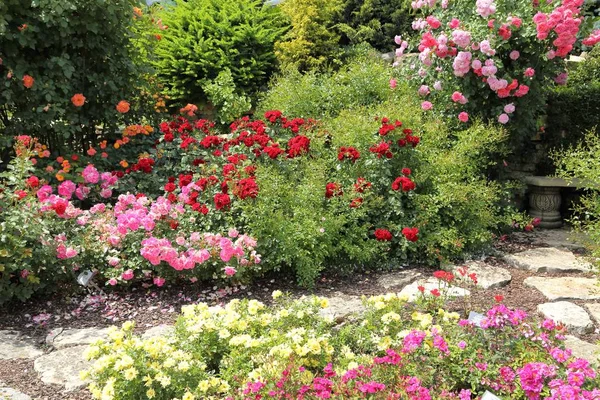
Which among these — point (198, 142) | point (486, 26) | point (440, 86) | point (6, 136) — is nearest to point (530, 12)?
point (486, 26)

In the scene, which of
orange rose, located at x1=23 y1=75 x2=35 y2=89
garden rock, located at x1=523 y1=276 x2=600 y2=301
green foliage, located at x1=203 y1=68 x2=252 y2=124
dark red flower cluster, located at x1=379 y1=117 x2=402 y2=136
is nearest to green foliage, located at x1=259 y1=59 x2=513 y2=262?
dark red flower cluster, located at x1=379 y1=117 x2=402 y2=136

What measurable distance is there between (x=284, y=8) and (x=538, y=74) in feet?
11.6

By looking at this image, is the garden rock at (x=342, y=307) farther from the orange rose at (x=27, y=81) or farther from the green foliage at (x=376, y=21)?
the green foliage at (x=376, y=21)

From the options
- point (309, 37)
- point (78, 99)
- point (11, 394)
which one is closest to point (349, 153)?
point (78, 99)

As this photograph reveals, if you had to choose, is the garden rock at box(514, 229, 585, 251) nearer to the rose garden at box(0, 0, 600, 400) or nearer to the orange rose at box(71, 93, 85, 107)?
the rose garden at box(0, 0, 600, 400)

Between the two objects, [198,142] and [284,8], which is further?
[284,8]

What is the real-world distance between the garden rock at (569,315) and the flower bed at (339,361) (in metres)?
0.84

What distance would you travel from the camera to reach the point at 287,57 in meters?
6.92

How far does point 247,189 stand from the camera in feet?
11.7

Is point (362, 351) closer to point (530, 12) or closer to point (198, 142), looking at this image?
point (198, 142)

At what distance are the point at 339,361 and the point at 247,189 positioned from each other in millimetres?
1352

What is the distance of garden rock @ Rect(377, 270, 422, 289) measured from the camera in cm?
373

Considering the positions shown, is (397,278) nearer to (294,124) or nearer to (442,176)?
(442,176)

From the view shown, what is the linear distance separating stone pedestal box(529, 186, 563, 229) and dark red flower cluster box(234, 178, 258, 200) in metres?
2.87
